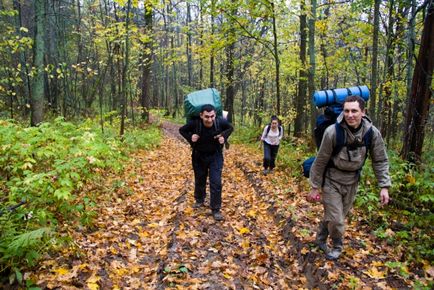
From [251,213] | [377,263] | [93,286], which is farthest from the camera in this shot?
[251,213]

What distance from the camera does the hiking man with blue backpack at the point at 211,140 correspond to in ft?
20.7

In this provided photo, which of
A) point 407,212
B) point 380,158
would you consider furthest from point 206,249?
point 407,212

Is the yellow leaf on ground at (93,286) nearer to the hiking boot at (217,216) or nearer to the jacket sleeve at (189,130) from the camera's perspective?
the hiking boot at (217,216)

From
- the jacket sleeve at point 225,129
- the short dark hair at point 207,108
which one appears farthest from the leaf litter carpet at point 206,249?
the short dark hair at point 207,108

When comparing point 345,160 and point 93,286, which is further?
point 345,160

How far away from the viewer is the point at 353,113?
4121 mm

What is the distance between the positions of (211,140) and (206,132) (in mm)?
188

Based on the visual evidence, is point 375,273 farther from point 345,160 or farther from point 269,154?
point 269,154

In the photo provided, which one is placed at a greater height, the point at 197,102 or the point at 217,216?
the point at 197,102

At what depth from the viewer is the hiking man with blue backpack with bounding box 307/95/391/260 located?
424cm

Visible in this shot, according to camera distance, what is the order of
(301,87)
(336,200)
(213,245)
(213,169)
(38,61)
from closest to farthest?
(336,200), (213,245), (213,169), (38,61), (301,87)

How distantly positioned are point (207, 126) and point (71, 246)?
318 centimetres

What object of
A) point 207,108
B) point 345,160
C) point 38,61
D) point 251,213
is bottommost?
point 251,213

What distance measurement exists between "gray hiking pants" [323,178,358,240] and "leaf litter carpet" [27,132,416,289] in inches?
24.3
